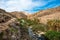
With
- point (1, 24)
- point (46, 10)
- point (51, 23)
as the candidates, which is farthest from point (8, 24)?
point (46, 10)

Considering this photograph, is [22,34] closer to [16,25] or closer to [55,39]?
[16,25]

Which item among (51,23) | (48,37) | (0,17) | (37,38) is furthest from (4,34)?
(51,23)

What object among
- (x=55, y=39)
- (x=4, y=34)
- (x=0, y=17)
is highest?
(x=0, y=17)

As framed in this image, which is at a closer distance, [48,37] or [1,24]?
[1,24]

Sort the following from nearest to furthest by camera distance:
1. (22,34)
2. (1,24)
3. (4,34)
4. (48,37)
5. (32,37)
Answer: (4,34)
(1,24)
(22,34)
(32,37)
(48,37)

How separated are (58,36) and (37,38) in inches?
86.6

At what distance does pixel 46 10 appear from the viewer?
31.5m

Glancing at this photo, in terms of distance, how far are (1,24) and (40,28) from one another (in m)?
3.96

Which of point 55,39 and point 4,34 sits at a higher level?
point 4,34

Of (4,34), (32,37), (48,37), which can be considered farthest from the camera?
(48,37)

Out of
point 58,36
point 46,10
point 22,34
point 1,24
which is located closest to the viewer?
point 1,24

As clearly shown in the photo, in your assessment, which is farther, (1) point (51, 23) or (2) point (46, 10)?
(2) point (46, 10)

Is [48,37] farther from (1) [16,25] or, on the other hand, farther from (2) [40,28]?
(1) [16,25]

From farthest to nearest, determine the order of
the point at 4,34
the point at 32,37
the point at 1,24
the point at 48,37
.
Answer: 1. the point at 48,37
2. the point at 32,37
3. the point at 1,24
4. the point at 4,34
